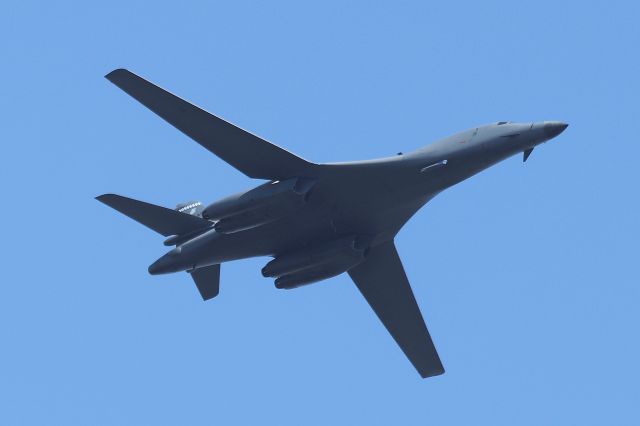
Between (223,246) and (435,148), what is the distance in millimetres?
8848

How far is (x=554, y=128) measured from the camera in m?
40.0

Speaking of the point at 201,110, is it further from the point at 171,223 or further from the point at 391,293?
the point at 391,293

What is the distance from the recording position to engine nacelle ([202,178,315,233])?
40.9m

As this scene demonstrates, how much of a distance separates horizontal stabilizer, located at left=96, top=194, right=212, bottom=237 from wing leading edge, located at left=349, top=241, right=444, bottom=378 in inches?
267

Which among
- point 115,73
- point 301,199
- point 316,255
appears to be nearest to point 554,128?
point 301,199

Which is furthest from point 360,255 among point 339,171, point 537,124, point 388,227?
point 537,124

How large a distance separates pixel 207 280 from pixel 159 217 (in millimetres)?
3882

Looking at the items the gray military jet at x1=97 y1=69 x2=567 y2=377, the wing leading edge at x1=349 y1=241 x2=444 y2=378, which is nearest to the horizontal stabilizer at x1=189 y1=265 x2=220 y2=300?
the gray military jet at x1=97 y1=69 x2=567 y2=377

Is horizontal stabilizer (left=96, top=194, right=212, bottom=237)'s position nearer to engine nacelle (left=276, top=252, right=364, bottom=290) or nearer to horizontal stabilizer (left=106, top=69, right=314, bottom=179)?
engine nacelle (left=276, top=252, right=364, bottom=290)

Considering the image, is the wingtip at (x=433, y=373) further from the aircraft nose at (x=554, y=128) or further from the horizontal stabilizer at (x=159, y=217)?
the aircraft nose at (x=554, y=128)

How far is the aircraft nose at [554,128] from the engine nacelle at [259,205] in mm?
8038

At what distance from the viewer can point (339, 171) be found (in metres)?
40.9

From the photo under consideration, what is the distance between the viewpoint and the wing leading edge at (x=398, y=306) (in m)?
46.9

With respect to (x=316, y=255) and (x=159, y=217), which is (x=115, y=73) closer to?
(x=159, y=217)
